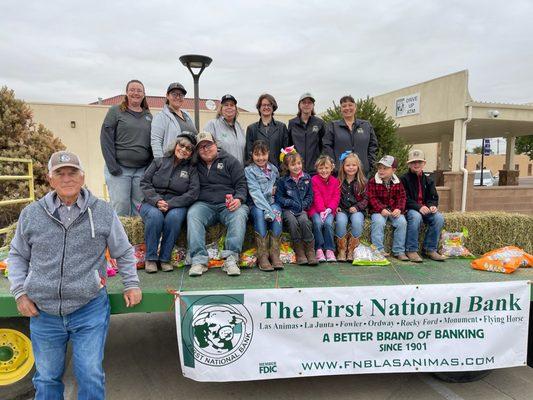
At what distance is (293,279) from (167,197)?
4.95ft

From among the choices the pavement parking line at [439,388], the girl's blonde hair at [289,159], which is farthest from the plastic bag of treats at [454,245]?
the girl's blonde hair at [289,159]

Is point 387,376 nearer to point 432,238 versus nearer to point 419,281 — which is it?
point 419,281

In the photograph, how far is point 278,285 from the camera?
3107mm

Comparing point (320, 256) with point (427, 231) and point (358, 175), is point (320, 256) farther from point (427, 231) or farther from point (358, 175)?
point (427, 231)

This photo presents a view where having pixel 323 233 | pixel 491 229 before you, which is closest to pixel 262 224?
pixel 323 233

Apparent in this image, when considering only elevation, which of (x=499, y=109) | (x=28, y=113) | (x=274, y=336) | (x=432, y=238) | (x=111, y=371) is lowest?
(x=111, y=371)

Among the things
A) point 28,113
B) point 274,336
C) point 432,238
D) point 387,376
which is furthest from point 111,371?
point 28,113

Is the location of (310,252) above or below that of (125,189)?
below

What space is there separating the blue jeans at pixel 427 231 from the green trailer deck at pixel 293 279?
319 mm

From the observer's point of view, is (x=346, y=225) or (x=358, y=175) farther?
(x=358, y=175)

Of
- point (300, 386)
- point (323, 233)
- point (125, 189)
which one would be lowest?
point (300, 386)

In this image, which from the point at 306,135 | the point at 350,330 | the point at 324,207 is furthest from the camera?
the point at 306,135

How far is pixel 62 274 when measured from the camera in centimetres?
226

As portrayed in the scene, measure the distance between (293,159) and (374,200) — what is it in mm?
1053
